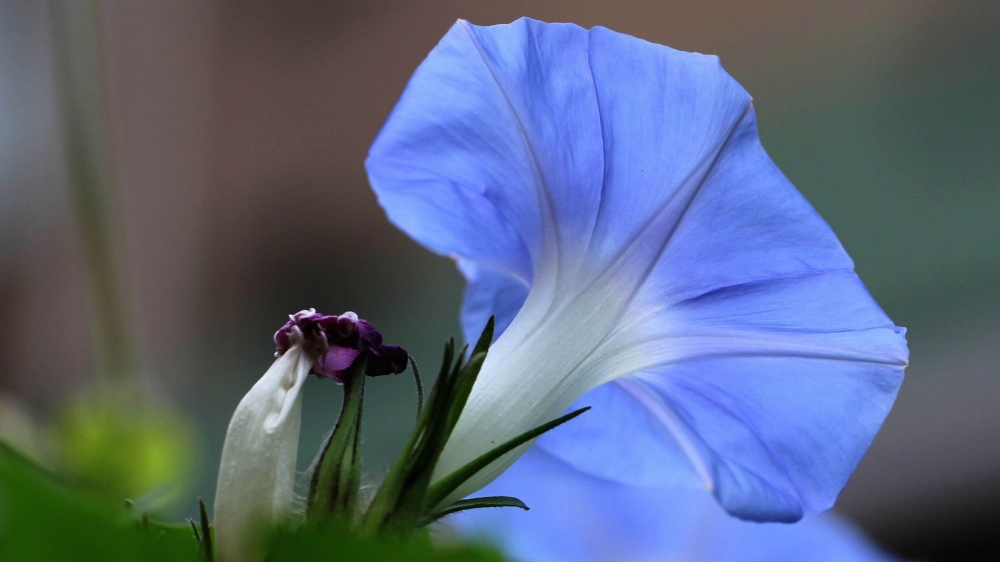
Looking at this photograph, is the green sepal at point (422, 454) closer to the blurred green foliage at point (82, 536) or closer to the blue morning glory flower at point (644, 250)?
the blue morning glory flower at point (644, 250)

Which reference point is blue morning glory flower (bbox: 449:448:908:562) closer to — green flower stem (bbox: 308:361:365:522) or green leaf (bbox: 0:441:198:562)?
green flower stem (bbox: 308:361:365:522)

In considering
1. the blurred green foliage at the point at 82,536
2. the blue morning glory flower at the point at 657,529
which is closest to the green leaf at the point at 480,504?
the blurred green foliage at the point at 82,536

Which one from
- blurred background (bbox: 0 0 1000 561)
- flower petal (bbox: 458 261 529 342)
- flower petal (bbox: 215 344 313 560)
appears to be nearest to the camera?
flower petal (bbox: 215 344 313 560)

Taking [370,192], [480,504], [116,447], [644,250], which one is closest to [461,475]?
[480,504]

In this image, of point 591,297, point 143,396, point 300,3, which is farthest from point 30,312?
point 591,297

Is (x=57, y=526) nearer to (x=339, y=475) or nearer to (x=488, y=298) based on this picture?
(x=339, y=475)

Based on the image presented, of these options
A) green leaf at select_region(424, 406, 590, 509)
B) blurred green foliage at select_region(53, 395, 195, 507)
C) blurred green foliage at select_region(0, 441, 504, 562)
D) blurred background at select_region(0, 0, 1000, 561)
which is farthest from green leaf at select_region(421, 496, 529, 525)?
blurred background at select_region(0, 0, 1000, 561)
